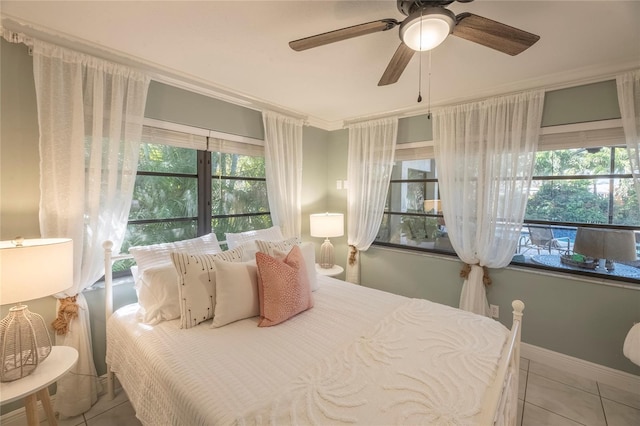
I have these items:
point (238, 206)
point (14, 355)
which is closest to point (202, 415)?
point (14, 355)

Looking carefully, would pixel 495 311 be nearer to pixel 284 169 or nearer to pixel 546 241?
pixel 546 241

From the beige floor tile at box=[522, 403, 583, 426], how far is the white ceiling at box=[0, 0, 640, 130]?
2402 millimetres

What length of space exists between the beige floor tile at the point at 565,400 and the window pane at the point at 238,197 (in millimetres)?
2774

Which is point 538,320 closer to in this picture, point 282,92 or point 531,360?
point 531,360

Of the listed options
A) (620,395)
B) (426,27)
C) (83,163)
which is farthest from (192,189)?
(620,395)

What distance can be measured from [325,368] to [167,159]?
6.90 feet

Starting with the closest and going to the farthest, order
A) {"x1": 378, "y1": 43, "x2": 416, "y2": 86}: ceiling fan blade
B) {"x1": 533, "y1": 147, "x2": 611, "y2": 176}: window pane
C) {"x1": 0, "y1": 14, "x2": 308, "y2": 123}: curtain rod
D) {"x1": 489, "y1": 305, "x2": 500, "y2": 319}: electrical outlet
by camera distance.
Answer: {"x1": 378, "y1": 43, "x2": 416, "y2": 86}: ceiling fan blade, {"x1": 0, "y1": 14, "x2": 308, "y2": 123}: curtain rod, {"x1": 533, "y1": 147, "x2": 611, "y2": 176}: window pane, {"x1": 489, "y1": 305, "x2": 500, "y2": 319}: electrical outlet

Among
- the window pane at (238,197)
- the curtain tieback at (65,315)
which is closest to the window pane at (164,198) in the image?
the window pane at (238,197)

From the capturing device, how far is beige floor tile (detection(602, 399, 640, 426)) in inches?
70.6

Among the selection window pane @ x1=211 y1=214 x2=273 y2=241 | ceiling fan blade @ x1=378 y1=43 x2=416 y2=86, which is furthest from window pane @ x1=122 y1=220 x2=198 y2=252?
ceiling fan blade @ x1=378 y1=43 x2=416 y2=86

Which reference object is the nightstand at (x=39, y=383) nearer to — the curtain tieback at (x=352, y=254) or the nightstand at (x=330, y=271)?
the nightstand at (x=330, y=271)

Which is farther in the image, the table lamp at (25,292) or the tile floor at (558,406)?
the tile floor at (558,406)

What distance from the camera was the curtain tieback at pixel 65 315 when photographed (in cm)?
Result: 176

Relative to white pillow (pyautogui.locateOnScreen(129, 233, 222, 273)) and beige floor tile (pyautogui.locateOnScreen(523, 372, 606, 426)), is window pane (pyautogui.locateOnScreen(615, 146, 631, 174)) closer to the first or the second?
beige floor tile (pyautogui.locateOnScreen(523, 372, 606, 426))
